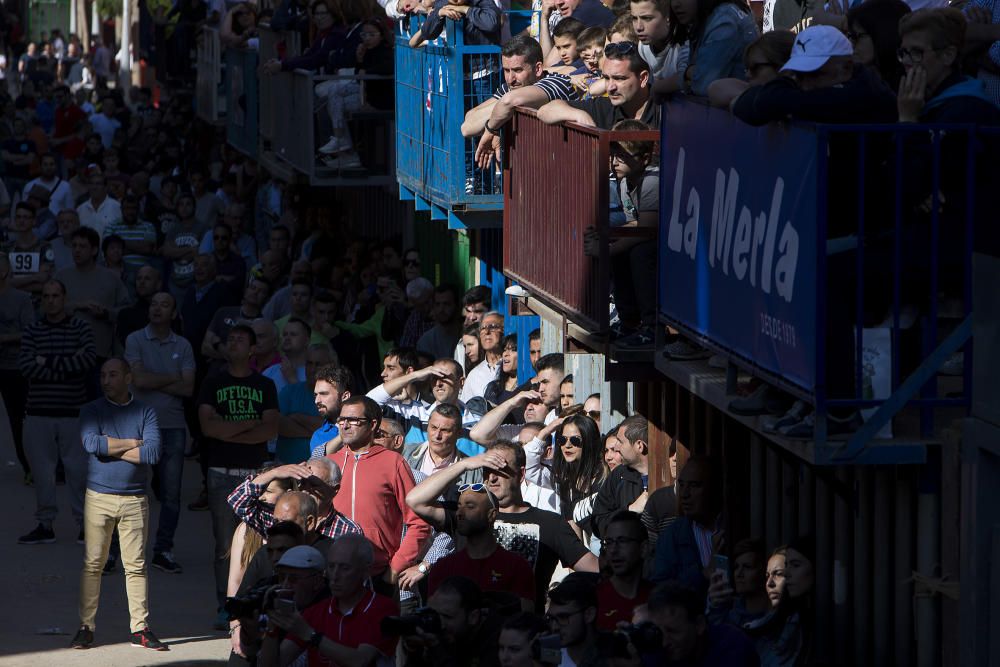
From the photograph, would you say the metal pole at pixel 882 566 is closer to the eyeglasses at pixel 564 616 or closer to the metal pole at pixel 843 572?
the metal pole at pixel 843 572

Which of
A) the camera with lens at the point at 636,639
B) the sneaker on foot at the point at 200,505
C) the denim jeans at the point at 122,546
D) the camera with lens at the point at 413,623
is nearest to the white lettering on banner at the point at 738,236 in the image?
the camera with lens at the point at 636,639

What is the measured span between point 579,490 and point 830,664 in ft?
10.7

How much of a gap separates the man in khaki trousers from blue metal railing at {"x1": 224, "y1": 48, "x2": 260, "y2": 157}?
10665mm

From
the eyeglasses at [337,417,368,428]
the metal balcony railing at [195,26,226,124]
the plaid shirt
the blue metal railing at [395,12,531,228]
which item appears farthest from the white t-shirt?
the plaid shirt

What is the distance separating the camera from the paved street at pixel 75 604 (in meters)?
11.2

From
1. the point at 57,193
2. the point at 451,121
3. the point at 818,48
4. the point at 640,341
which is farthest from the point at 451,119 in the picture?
the point at 57,193

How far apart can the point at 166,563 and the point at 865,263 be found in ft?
27.5

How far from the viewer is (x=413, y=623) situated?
279 inches

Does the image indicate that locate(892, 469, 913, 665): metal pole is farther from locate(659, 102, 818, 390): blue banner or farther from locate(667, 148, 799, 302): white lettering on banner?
locate(667, 148, 799, 302): white lettering on banner

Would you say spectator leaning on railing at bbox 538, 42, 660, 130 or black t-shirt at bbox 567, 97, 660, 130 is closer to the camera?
spectator leaning on railing at bbox 538, 42, 660, 130

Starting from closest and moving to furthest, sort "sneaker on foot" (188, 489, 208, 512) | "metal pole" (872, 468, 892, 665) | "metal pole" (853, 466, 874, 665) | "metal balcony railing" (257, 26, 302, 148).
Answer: "metal pole" (872, 468, 892, 665) → "metal pole" (853, 466, 874, 665) → "sneaker on foot" (188, 489, 208, 512) → "metal balcony railing" (257, 26, 302, 148)

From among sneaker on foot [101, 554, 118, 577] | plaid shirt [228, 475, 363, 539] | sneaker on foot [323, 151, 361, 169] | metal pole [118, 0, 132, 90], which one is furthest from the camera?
metal pole [118, 0, 132, 90]

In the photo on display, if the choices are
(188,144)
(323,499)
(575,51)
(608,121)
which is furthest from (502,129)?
(188,144)

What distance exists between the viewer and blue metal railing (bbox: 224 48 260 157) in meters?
22.0
